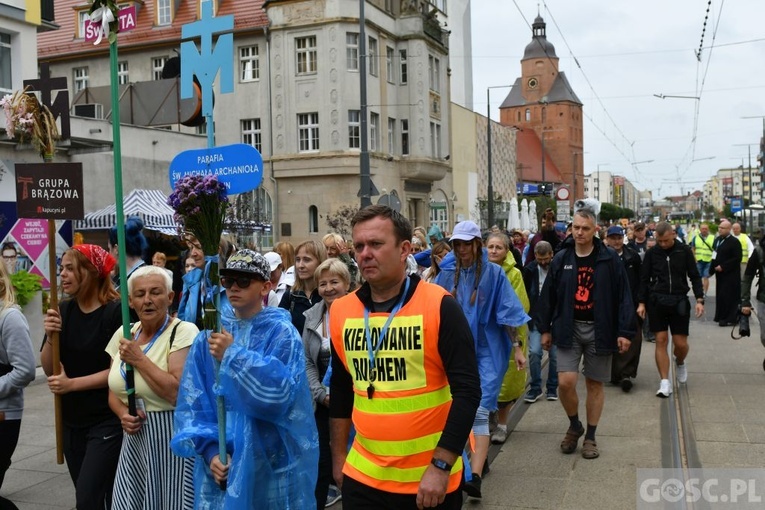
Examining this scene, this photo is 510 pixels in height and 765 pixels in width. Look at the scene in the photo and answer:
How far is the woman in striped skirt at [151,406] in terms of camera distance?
3.90 meters

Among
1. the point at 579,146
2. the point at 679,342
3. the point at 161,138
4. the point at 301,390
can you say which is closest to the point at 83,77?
the point at 161,138

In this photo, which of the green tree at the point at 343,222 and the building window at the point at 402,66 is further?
the building window at the point at 402,66

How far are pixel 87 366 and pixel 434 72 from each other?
38.8 meters

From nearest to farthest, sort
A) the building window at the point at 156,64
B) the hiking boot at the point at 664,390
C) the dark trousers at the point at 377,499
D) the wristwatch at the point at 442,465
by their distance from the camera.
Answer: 1. the wristwatch at the point at 442,465
2. the dark trousers at the point at 377,499
3. the hiking boot at the point at 664,390
4. the building window at the point at 156,64

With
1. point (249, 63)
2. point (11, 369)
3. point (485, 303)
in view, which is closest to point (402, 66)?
point (249, 63)

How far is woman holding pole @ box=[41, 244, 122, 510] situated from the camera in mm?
4195

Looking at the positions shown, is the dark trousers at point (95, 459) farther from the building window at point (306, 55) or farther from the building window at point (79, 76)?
the building window at point (79, 76)

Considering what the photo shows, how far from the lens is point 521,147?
109688 millimetres

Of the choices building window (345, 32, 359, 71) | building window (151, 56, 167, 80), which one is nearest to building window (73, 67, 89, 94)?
building window (151, 56, 167, 80)

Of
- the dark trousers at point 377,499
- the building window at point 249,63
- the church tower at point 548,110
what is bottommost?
the dark trousers at point 377,499

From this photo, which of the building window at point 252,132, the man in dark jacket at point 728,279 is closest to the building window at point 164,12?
the building window at point 252,132

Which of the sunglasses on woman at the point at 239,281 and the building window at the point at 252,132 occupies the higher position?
the building window at the point at 252,132

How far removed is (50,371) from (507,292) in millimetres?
3232

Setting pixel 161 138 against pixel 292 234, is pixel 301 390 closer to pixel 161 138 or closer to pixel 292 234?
pixel 161 138
